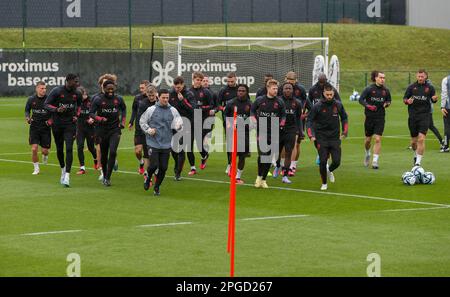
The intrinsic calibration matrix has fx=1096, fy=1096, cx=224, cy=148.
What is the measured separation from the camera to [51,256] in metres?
14.2

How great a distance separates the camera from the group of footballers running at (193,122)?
21.3 meters

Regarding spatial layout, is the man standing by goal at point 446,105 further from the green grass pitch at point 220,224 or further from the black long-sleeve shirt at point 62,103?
the black long-sleeve shirt at point 62,103

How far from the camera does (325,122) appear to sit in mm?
21953

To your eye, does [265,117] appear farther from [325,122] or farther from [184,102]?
[184,102]

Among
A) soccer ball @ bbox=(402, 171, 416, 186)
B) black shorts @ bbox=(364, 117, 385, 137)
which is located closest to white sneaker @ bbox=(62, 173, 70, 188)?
soccer ball @ bbox=(402, 171, 416, 186)

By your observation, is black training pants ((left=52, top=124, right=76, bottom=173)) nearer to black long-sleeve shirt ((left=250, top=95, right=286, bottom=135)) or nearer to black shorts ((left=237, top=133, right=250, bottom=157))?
black shorts ((left=237, top=133, right=250, bottom=157))

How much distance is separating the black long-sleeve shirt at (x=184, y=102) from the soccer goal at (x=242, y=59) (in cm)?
2205

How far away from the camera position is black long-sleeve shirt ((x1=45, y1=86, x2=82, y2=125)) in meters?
22.3

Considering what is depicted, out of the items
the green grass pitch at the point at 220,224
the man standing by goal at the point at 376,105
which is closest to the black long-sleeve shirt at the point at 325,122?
the green grass pitch at the point at 220,224

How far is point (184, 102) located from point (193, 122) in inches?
33.7

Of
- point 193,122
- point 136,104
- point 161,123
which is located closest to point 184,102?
point 193,122

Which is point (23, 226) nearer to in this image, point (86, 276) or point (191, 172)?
point (86, 276)
